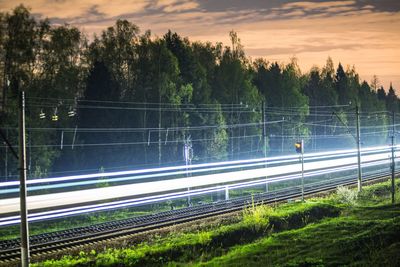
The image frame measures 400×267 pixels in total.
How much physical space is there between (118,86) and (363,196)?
28238 millimetres

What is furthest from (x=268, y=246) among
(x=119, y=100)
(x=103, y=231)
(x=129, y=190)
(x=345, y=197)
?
(x=119, y=100)

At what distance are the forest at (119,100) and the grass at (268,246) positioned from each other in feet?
42.1

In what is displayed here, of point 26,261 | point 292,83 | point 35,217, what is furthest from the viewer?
point 292,83

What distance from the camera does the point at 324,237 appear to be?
765 inches

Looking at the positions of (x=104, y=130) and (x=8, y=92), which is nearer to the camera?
(x=8, y=92)

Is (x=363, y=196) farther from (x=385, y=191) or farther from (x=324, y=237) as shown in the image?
(x=324, y=237)

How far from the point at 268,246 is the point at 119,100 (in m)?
35.8

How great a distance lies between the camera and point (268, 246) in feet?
60.5

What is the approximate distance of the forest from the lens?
40.7 meters

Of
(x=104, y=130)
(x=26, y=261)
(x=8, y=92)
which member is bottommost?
(x=26, y=261)

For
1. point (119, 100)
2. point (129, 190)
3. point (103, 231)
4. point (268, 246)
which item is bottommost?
point (103, 231)

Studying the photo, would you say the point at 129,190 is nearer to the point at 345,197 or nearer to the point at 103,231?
the point at 103,231

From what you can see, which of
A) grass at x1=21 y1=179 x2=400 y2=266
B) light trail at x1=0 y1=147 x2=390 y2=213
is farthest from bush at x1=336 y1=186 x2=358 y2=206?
light trail at x1=0 y1=147 x2=390 y2=213

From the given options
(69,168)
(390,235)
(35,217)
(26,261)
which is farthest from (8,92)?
(390,235)
